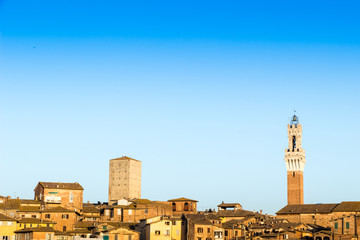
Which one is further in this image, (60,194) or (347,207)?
(347,207)

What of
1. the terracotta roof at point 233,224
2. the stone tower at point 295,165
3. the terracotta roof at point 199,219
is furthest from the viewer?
the stone tower at point 295,165

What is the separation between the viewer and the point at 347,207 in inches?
4862

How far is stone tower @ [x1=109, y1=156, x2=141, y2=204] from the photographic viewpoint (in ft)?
463

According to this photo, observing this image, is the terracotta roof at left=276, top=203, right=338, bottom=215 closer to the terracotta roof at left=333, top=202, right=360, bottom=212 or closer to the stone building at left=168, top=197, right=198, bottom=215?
the terracotta roof at left=333, top=202, right=360, bottom=212

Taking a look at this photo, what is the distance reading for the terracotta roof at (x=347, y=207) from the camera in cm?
12175

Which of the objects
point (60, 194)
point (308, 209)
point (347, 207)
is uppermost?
point (60, 194)

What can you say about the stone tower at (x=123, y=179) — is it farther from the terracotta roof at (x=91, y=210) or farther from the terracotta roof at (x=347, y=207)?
the terracotta roof at (x=347, y=207)

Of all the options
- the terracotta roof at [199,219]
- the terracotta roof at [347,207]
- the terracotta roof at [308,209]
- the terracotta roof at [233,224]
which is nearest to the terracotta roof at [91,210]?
the terracotta roof at [199,219]

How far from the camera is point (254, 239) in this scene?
4048 inches

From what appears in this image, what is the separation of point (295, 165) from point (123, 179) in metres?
38.9

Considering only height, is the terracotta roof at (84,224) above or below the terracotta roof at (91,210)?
below

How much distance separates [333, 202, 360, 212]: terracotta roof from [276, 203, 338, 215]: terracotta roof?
124cm

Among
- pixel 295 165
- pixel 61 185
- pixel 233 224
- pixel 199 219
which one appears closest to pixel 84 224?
pixel 199 219

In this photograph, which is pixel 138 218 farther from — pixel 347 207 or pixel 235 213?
pixel 347 207
